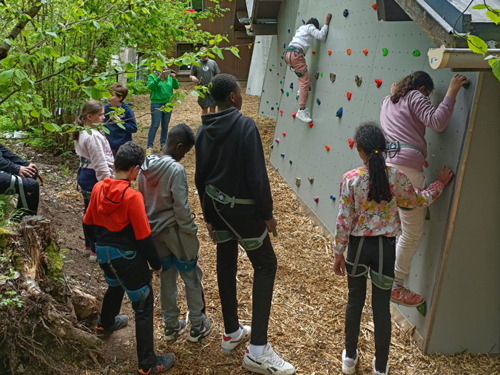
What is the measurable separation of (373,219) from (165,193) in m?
1.46

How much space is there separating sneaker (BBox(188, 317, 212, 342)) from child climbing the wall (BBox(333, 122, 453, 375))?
1309mm

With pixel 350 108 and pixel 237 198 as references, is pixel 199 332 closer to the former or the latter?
pixel 237 198

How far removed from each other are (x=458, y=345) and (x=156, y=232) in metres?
2.52

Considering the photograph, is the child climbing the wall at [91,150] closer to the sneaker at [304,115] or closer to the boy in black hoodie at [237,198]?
the boy in black hoodie at [237,198]

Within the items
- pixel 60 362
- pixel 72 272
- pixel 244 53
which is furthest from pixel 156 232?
pixel 244 53

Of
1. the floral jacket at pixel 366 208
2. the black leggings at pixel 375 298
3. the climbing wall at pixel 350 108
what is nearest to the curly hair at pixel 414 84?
the climbing wall at pixel 350 108

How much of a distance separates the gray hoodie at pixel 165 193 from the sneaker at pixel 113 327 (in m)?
0.98

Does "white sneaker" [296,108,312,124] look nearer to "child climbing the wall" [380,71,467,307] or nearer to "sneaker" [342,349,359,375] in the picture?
"child climbing the wall" [380,71,467,307]

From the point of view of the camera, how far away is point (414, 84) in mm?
3682

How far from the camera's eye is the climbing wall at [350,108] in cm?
370

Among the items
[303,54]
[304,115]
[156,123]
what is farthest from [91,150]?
[156,123]

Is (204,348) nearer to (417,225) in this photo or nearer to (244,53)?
(417,225)

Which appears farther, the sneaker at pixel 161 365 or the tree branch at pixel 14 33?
the tree branch at pixel 14 33

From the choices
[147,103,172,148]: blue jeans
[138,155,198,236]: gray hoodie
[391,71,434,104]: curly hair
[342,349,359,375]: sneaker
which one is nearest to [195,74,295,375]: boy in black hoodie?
[138,155,198,236]: gray hoodie
